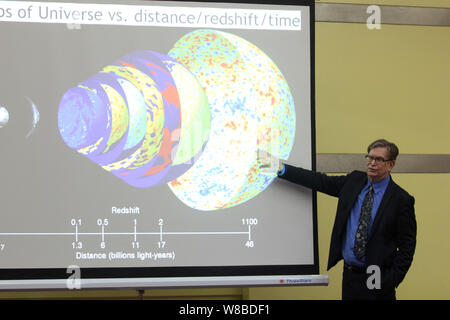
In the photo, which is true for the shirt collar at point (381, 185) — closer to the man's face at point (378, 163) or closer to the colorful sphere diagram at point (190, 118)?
the man's face at point (378, 163)

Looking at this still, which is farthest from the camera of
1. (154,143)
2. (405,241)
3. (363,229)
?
(154,143)

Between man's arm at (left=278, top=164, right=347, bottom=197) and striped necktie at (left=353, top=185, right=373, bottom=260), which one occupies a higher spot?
man's arm at (left=278, top=164, right=347, bottom=197)

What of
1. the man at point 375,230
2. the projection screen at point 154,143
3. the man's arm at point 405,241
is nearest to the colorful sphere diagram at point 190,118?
the projection screen at point 154,143

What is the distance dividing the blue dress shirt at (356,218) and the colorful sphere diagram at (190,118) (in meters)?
0.50

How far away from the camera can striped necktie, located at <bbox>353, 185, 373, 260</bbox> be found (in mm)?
2938

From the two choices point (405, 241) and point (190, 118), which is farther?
point (190, 118)

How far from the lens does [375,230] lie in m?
Result: 2.92

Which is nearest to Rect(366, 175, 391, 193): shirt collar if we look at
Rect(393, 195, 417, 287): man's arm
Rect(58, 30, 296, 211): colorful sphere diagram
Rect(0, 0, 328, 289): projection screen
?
Rect(393, 195, 417, 287): man's arm

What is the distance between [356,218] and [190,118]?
1.10 metres

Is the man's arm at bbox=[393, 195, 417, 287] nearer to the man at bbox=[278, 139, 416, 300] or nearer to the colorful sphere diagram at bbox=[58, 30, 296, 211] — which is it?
the man at bbox=[278, 139, 416, 300]

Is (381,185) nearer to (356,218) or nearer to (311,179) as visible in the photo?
(356,218)

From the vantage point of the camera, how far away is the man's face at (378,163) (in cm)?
294

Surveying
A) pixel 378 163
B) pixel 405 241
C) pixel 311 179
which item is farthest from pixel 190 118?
pixel 405 241

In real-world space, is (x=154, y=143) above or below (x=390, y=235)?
above
